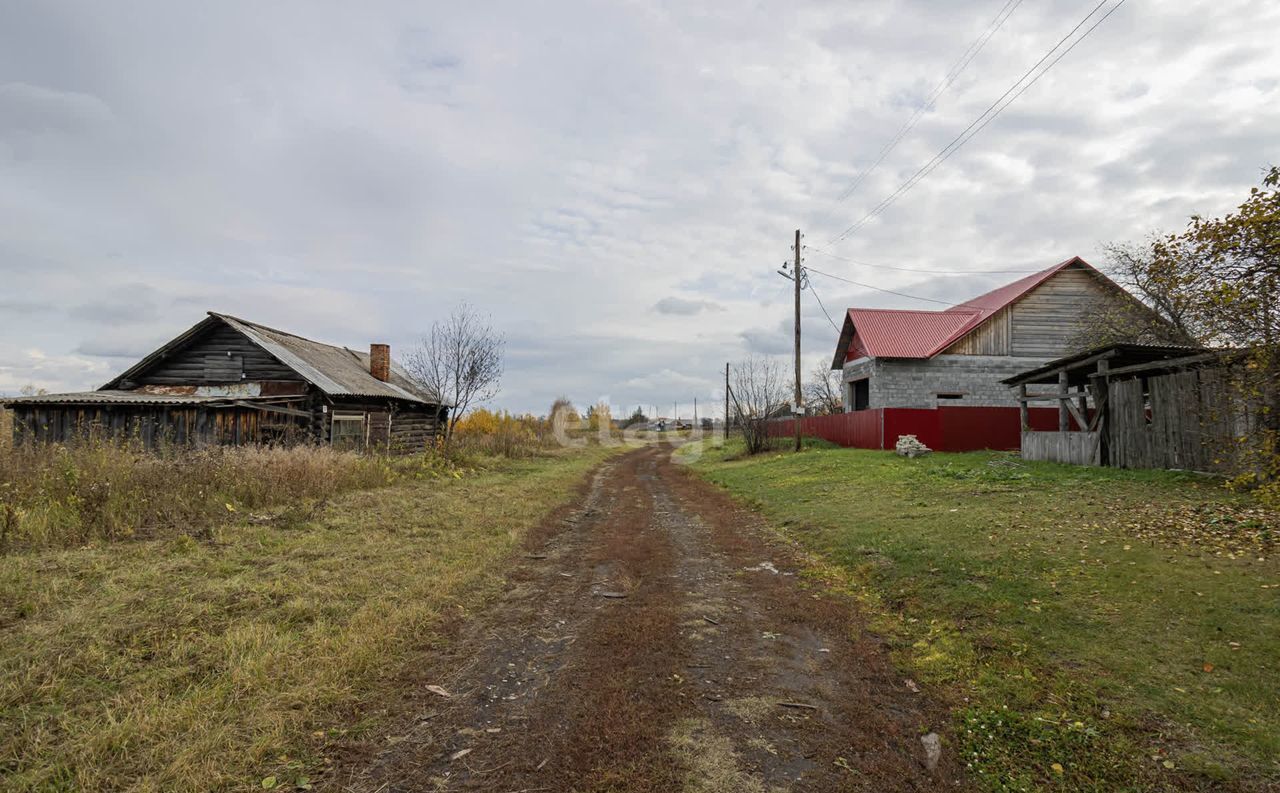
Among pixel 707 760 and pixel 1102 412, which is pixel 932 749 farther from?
pixel 1102 412

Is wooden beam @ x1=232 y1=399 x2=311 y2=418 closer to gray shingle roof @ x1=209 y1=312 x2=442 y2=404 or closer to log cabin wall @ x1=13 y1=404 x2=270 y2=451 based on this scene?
log cabin wall @ x1=13 y1=404 x2=270 y2=451

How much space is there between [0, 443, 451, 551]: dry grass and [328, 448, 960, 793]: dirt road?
208 inches

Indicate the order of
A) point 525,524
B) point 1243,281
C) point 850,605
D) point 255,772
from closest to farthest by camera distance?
1. point 255,772
2. point 1243,281
3. point 850,605
4. point 525,524

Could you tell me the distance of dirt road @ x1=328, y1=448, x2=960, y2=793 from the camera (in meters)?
3.28

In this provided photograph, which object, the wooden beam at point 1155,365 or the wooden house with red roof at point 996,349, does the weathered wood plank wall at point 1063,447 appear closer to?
the wooden beam at point 1155,365

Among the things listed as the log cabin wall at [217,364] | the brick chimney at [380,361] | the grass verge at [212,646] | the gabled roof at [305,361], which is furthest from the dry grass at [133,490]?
the brick chimney at [380,361]

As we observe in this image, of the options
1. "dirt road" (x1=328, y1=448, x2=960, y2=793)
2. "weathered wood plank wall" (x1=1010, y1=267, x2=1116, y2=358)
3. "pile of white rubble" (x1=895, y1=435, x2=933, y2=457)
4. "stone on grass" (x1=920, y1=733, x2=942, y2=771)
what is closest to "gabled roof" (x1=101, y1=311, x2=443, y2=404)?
"dirt road" (x1=328, y1=448, x2=960, y2=793)

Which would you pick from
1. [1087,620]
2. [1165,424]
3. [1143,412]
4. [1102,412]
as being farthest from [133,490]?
[1102,412]

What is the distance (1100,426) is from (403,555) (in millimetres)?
15046

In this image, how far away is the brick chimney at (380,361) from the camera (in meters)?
27.6

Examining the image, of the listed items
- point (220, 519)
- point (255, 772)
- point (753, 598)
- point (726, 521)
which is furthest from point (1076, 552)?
point (220, 519)

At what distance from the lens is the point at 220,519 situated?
29.6 feet

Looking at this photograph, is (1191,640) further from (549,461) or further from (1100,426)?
(549,461)

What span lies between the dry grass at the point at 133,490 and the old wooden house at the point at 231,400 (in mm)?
5579
